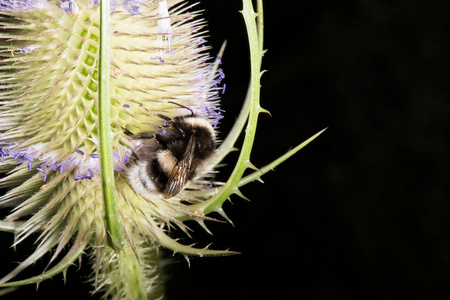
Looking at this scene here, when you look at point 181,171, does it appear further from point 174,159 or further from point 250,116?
point 250,116

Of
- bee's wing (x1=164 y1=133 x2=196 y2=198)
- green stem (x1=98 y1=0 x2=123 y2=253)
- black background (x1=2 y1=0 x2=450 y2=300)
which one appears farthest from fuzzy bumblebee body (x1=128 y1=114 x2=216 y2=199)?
black background (x1=2 y1=0 x2=450 y2=300)

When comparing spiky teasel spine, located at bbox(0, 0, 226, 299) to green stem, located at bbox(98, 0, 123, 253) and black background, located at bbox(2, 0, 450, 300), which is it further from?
black background, located at bbox(2, 0, 450, 300)

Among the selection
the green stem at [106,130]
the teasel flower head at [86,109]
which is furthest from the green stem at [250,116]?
the green stem at [106,130]

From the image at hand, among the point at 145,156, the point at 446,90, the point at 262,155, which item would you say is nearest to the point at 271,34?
the point at 262,155

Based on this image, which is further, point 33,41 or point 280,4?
point 280,4

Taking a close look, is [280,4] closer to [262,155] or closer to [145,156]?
[262,155]

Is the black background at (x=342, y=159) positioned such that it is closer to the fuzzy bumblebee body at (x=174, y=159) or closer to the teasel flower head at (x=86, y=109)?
the teasel flower head at (x=86, y=109)
